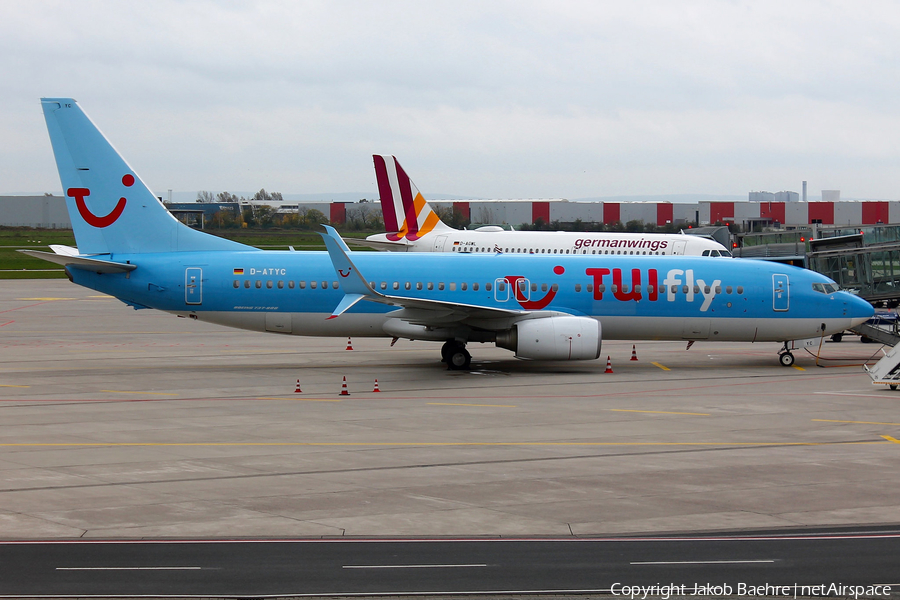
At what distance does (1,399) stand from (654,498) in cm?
1685

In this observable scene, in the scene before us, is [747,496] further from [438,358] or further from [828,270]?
[828,270]

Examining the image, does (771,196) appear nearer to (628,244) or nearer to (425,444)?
(628,244)

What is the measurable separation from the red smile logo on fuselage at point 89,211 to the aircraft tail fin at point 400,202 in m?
24.5

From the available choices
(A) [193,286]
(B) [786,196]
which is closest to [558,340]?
(A) [193,286]

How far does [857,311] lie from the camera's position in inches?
1163

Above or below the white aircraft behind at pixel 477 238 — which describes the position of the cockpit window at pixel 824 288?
below

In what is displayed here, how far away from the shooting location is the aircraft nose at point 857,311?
29516mm

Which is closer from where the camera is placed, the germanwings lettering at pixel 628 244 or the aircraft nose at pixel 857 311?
the aircraft nose at pixel 857 311

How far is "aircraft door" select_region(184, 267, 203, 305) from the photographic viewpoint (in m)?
28.8

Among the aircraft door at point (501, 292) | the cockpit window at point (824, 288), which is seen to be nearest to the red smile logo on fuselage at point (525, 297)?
the aircraft door at point (501, 292)

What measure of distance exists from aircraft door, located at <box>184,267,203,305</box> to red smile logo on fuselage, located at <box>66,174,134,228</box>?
9.96ft

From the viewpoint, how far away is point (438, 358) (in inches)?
1254

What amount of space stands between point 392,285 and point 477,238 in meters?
21.4

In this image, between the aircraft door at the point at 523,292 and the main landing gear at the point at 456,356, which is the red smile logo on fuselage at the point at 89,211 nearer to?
the main landing gear at the point at 456,356
